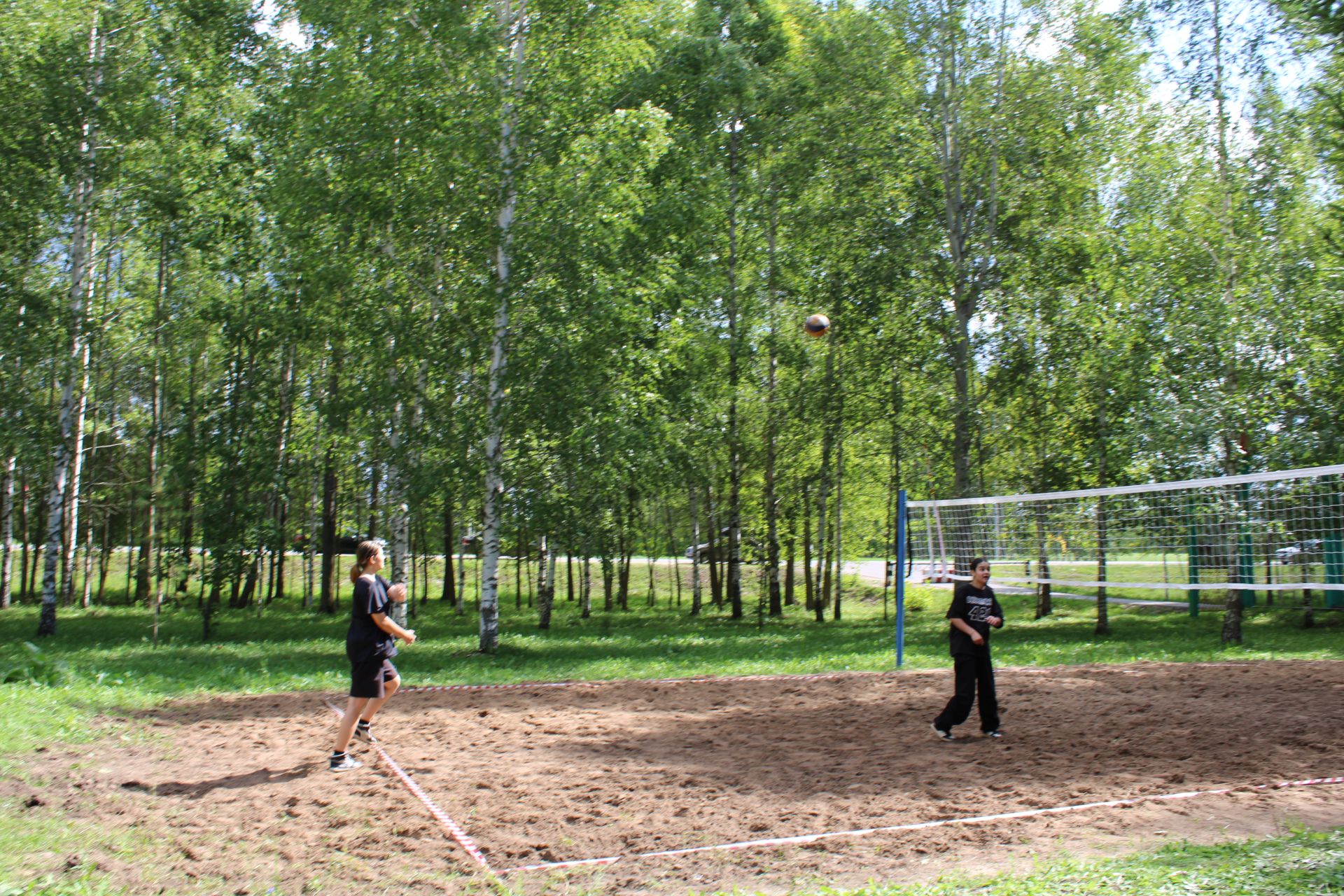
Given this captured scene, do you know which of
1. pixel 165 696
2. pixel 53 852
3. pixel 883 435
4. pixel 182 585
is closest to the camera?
pixel 53 852

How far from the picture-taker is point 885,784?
7324 millimetres

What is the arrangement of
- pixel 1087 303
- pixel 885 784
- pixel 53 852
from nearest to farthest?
pixel 53 852, pixel 885 784, pixel 1087 303

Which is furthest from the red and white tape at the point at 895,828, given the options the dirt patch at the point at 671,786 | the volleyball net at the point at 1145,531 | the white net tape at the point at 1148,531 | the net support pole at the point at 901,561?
the net support pole at the point at 901,561

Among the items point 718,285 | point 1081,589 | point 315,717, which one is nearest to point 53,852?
point 315,717

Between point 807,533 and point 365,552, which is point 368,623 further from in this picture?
point 807,533

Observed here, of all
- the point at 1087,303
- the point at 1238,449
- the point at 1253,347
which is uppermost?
the point at 1087,303

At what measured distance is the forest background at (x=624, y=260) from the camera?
57.0ft

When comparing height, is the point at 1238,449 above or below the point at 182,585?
above

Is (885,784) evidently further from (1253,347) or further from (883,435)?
(883,435)

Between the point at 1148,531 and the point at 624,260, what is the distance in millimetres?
10633

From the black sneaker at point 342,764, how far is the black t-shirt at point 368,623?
30.5 inches

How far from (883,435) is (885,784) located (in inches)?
827

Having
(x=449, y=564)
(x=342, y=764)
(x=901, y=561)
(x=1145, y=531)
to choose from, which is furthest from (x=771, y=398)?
(x=342, y=764)

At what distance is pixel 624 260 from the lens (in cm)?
1939
